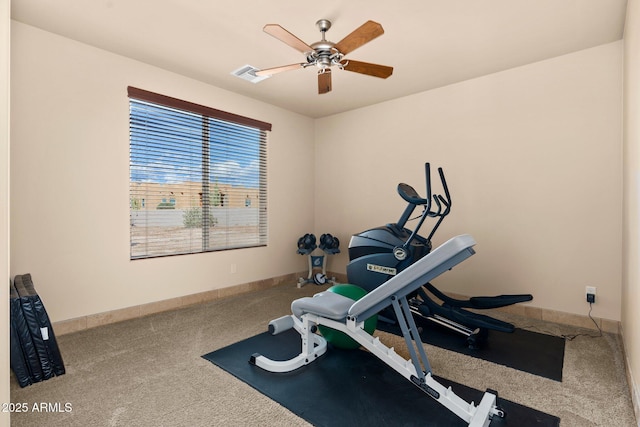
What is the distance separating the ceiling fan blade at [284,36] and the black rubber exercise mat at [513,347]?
255cm

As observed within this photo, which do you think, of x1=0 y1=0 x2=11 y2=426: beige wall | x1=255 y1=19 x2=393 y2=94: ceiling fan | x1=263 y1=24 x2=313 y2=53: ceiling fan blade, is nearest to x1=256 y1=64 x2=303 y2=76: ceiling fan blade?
x1=255 y1=19 x2=393 y2=94: ceiling fan

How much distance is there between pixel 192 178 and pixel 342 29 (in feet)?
7.70

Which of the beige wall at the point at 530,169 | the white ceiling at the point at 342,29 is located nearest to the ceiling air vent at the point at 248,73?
the white ceiling at the point at 342,29

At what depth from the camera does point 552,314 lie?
3342 mm

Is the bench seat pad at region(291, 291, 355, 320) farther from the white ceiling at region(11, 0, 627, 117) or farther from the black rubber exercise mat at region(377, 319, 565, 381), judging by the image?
the white ceiling at region(11, 0, 627, 117)

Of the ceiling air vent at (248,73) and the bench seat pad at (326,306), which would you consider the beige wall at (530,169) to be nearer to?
the ceiling air vent at (248,73)

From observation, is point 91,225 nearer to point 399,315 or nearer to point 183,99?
point 183,99

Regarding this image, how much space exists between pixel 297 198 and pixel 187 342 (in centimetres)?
282

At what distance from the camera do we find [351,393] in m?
2.06

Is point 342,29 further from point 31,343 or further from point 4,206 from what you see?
point 31,343

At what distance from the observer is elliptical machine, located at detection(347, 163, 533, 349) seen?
9.55 ft

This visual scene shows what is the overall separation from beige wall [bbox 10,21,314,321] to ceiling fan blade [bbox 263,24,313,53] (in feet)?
6.40

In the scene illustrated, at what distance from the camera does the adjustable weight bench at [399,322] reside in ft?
5.59

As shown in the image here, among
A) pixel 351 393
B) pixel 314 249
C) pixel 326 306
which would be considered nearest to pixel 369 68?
pixel 326 306
